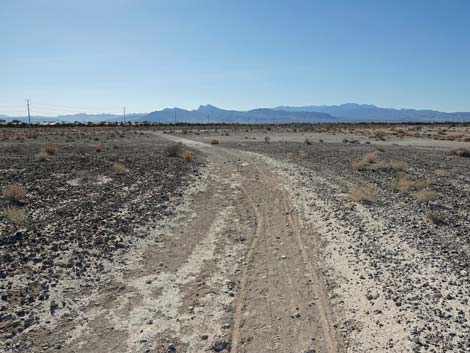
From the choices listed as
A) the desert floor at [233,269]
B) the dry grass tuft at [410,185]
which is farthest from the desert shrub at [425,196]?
the dry grass tuft at [410,185]

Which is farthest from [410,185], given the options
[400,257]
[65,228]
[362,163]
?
[65,228]

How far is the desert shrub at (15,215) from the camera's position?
10.1 metres

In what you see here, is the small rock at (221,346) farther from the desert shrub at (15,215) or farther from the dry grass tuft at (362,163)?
the dry grass tuft at (362,163)

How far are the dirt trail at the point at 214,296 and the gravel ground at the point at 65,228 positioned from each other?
58 centimetres

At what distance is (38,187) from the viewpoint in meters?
A: 14.8

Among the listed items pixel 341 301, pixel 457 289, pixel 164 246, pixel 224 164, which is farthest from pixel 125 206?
pixel 224 164

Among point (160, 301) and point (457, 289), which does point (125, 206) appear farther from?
point (457, 289)

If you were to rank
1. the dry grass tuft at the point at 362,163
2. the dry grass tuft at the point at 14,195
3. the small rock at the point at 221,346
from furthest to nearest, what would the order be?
the dry grass tuft at the point at 362,163
the dry grass tuft at the point at 14,195
the small rock at the point at 221,346

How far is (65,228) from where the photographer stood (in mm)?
9961

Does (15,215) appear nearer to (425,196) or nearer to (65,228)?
(65,228)

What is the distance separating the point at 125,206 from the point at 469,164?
2370 centimetres

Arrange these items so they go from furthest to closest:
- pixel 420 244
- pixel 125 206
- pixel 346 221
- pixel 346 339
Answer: pixel 125 206 → pixel 346 221 → pixel 420 244 → pixel 346 339

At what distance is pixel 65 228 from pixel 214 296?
208 inches

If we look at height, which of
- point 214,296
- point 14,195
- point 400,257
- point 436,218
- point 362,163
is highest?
point 14,195
